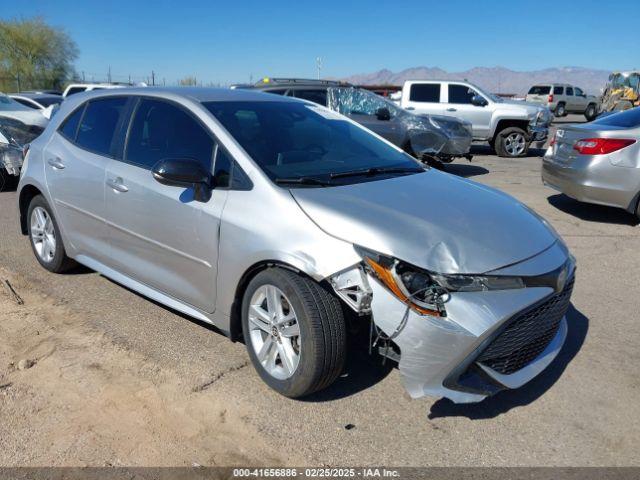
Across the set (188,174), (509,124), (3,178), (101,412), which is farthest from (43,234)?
(509,124)

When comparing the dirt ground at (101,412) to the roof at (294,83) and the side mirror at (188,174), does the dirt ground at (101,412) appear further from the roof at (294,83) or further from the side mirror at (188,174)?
the roof at (294,83)

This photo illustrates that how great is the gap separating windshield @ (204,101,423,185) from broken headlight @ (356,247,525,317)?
2.67 feet

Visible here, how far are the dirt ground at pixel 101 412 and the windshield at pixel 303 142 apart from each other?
139cm

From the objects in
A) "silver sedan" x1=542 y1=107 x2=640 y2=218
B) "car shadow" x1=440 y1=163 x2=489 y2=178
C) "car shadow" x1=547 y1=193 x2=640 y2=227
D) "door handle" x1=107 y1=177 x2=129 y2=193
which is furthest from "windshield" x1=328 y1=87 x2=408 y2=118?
"door handle" x1=107 y1=177 x2=129 y2=193

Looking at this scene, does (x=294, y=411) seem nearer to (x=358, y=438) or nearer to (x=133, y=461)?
(x=358, y=438)

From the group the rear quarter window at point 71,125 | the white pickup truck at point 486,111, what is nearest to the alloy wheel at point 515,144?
the white pickup truck at point 486,111

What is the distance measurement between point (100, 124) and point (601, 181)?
19.0 feet

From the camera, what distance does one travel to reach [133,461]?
264 cm

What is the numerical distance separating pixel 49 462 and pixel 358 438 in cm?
148

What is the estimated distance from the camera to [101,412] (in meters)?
3.01

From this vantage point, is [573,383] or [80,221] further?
[80,221]

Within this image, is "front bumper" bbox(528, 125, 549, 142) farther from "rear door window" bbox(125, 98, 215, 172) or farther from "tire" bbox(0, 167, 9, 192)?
"rear door window" bbox(125, 98, 215, 172)

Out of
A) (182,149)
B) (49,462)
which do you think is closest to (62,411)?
(49,462)

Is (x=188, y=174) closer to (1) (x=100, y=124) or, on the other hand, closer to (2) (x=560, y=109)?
(1) (x=100, y=124)
